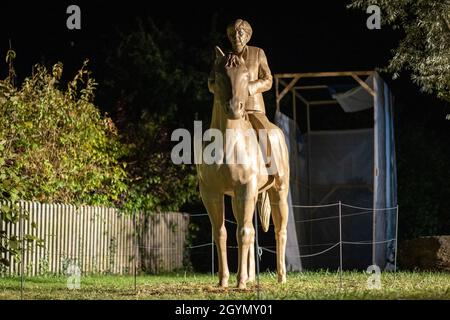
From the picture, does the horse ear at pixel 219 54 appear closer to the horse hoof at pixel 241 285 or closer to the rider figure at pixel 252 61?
the rider figure at pixel 252 61

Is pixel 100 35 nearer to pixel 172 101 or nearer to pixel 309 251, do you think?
pixel 172 101

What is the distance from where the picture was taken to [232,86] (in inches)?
Result: 382

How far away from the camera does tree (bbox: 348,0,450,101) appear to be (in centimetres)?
1587

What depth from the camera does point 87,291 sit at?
1030 cm

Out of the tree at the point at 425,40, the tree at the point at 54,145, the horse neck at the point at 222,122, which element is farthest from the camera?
the tree at the point at 425,40

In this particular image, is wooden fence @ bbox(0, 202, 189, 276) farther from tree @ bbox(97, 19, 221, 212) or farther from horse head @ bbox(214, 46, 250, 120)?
horse head @ bbox(214, 46, 250, 120)

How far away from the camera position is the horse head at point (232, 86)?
968 cm

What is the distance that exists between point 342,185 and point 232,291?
12.2 metres

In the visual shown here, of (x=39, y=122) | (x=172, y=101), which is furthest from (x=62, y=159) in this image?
(x=172, y=101)

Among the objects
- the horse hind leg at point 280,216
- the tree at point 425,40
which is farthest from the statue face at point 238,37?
the tree at point 425,40

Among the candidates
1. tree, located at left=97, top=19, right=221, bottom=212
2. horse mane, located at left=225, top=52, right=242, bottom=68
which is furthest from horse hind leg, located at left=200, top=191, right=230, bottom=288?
tree, located at left=97, top=19, right=221, bottom=212

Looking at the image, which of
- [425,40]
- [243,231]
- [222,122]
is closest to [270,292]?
[243,231]

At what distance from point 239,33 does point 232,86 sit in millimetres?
1881

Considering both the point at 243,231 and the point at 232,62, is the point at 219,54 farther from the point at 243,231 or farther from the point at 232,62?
the point at 243,231
